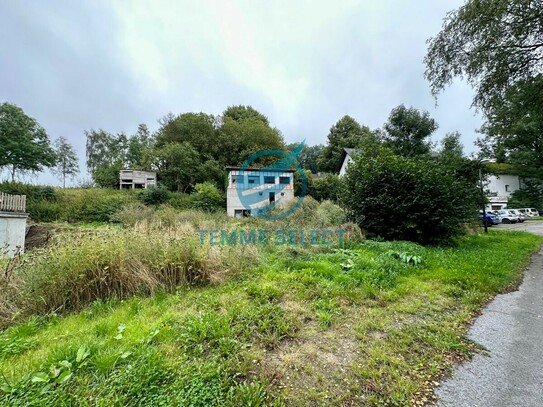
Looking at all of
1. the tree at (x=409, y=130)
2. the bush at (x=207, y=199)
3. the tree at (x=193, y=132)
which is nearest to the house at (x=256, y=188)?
the bush at (x=207, y=199)

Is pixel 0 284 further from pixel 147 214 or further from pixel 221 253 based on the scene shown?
pixel 147 214

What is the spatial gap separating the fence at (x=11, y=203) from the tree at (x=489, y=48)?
17263 mm

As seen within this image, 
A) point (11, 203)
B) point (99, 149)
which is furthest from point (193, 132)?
point (99, 149)

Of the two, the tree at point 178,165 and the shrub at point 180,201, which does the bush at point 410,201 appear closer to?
the shrub at point 180,201

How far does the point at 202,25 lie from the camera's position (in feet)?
29.1

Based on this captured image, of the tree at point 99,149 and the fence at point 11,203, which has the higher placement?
the tree at point 99,149

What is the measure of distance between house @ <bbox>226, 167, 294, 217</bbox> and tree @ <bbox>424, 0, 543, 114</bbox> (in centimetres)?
1185

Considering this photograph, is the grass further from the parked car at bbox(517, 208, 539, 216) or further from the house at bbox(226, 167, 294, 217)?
the parked car at bbox(517, 208, 539, 216)

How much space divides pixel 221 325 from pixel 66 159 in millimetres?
41797

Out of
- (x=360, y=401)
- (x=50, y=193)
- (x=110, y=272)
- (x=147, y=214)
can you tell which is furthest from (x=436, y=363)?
(x=50, y=193)

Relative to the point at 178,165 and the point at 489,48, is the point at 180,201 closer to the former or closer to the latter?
the point at 178,165

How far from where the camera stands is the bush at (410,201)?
7488 mm

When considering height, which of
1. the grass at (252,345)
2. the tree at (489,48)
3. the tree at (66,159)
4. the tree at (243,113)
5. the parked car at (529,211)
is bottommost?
the grass at (252,345)

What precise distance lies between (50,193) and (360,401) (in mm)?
21790
